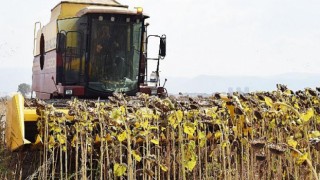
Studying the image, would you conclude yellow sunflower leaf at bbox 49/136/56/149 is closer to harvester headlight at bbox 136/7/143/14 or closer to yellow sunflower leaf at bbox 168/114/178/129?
yellow sunflower leaf at bbox 168/114/178/129

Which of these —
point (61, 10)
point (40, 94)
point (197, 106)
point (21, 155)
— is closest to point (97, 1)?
point (61, 10)

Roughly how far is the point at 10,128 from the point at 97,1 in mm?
6633

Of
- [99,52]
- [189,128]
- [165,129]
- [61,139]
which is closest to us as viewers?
[189,128]

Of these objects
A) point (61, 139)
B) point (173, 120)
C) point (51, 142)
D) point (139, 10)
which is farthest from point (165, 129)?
point (139, 10)

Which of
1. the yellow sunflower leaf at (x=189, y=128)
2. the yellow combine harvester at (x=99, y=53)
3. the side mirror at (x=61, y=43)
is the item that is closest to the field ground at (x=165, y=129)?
the yellow sunflower leaf at (x=189, y=128)

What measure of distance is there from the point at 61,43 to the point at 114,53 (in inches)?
41.6

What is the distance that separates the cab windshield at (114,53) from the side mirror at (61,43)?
0.56m

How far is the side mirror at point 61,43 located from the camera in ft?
29.3

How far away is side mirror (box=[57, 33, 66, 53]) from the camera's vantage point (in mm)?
8931

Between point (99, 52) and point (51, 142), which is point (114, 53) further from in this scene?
point (51, 142)

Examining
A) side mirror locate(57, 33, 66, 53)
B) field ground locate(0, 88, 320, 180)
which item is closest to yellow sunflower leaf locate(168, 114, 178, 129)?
field ground locate(0, 88, 320, 180)

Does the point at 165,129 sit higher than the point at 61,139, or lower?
higher

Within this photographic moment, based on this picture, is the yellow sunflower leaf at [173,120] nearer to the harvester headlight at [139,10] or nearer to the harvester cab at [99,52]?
the harvester cab at [99,52]

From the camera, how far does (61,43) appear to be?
9117 mm
